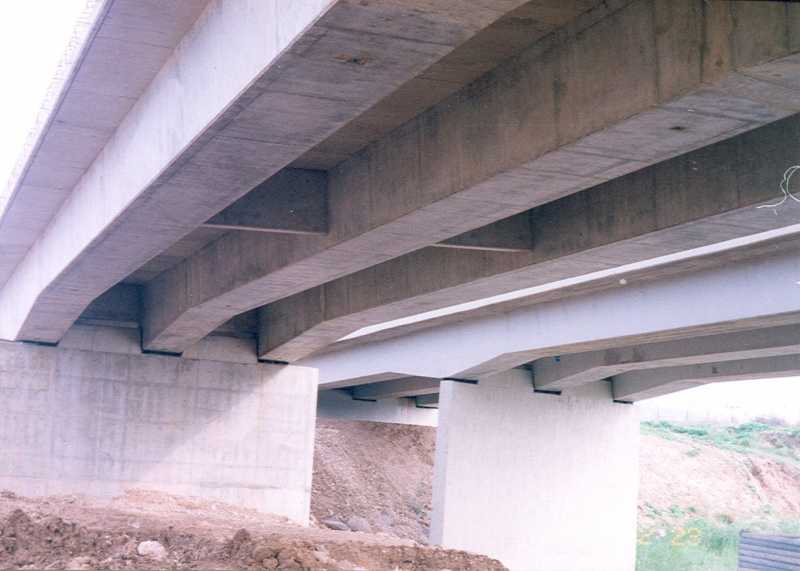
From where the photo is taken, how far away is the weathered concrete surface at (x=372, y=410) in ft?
144

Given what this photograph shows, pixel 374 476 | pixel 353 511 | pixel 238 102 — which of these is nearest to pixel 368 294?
pixel 238 102

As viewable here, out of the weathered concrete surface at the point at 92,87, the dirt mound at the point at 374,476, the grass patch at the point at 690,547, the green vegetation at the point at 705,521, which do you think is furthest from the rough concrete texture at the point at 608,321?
the green vegetation at the point at 705,521

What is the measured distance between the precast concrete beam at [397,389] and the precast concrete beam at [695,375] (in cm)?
654

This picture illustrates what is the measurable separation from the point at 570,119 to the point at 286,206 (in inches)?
230

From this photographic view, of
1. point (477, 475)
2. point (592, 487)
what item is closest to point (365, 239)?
point (477, 475)

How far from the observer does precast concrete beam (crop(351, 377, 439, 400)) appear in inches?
1460

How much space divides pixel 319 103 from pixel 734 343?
1478 cm

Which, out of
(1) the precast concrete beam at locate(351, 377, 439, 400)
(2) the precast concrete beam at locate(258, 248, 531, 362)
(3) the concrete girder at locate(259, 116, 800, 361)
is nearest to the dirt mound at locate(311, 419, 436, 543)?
(1) the precast concrete beam at locate(351, 377, 439, 400)

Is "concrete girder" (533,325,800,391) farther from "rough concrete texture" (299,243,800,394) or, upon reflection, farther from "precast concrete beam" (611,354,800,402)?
"rough concrete texture" (299,243,800,394)

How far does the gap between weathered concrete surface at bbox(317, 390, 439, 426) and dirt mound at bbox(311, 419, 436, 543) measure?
2261 millimetres

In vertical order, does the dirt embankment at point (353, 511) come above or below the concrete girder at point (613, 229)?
below

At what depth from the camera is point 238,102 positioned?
8.77m

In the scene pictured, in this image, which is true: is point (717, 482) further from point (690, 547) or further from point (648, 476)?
point (690, 547)

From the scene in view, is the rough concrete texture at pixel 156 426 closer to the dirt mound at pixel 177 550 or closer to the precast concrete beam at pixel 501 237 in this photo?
the dirt mound at pixel 177 550
